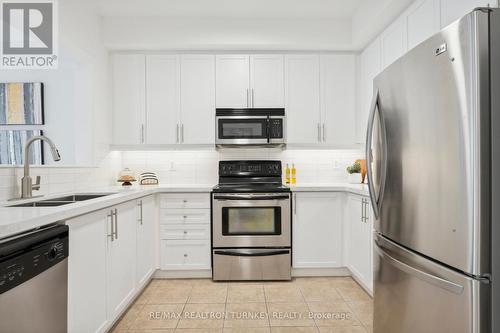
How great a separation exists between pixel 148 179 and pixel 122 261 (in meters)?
1.36

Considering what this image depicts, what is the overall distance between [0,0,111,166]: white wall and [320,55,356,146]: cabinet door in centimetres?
234

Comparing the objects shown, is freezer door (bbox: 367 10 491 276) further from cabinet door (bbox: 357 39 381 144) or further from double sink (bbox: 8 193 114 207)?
double sink (bbox: 8 193 114 207)

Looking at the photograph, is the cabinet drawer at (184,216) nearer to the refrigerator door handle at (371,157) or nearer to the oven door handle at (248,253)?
the oven door handle at (248,253)

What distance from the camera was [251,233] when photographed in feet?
10.0

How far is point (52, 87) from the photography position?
3.33 meters

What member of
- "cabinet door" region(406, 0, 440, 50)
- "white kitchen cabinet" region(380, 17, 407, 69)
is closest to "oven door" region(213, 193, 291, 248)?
"white kitchen cabinet" region(380, 17, 407, 69)

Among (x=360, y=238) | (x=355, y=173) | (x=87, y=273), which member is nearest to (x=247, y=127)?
(x=355, y=173)

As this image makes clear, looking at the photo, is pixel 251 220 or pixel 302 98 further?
pixel 302 98

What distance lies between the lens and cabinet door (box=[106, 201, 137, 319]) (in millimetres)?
2049

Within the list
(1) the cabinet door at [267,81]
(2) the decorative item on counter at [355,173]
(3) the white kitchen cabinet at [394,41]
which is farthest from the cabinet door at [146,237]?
(3) the white kitchen cabinet at [394,41]

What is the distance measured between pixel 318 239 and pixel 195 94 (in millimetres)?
2006

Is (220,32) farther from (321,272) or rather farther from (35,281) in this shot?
(35,281)

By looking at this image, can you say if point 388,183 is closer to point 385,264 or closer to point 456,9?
point 385,264

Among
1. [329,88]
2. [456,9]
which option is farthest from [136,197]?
[456,9]
